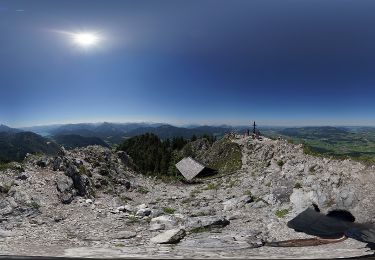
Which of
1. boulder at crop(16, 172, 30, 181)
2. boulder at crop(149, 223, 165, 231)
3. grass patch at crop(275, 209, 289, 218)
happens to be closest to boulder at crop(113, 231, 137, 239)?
boulder at crop(149, 223, 165, 231)

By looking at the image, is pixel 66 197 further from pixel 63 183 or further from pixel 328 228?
pixel 328 228

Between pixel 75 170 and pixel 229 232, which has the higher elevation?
pixel 75 170

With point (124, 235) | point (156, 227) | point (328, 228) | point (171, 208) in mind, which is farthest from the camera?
point (171, 208)

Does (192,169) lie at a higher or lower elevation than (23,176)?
lower

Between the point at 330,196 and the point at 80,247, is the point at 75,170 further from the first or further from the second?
the point at 330,196

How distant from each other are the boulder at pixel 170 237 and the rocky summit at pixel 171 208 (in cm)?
6

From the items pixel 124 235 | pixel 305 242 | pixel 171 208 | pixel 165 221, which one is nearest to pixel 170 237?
pixel 124 235

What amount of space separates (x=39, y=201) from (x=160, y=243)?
1298 cm

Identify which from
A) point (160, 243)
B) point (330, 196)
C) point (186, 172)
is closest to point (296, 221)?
point (330, 196)

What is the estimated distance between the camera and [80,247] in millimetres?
18828

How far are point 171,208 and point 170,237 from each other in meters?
10.5

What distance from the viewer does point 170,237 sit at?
21.1m

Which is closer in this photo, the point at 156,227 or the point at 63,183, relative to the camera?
the point at 156,227

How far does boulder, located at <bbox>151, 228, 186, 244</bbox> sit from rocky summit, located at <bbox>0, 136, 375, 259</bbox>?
0.06 meters
